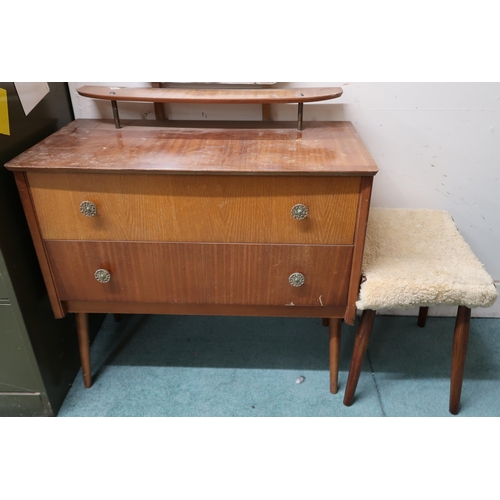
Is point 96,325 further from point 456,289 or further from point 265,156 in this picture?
point 456,289

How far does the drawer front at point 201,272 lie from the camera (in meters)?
1.09

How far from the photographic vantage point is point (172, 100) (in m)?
1.16

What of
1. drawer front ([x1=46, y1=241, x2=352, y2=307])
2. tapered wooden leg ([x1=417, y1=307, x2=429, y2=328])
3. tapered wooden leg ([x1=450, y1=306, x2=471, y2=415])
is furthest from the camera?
tapered wooden leg ([x1=417, y1=307, x2=429, y2=328])

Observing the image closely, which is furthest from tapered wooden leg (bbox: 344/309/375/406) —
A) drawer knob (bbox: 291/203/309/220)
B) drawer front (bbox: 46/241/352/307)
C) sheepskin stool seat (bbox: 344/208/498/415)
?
drawer knob (bbox: 291/203/309/220)

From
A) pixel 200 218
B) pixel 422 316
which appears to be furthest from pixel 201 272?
pixel 422 316

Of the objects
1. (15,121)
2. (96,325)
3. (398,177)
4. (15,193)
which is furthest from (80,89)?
(398,177)

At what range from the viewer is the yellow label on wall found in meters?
1.04

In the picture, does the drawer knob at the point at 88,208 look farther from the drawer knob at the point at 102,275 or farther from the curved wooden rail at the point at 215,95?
the curved wooden rail at the point at 215,95

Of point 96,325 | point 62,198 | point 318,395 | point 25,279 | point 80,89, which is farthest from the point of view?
point 96,325

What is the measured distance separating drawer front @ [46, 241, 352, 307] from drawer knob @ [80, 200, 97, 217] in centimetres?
9

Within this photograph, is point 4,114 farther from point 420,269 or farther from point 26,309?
point 420,269

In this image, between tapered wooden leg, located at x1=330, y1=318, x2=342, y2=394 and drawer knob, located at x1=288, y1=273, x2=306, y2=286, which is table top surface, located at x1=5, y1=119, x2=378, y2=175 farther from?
tapered wooden leg, located at x1=330, y1=318, x2=342, y2=394

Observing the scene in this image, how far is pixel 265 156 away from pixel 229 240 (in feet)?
0.75

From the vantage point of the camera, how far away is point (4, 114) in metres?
1.06
